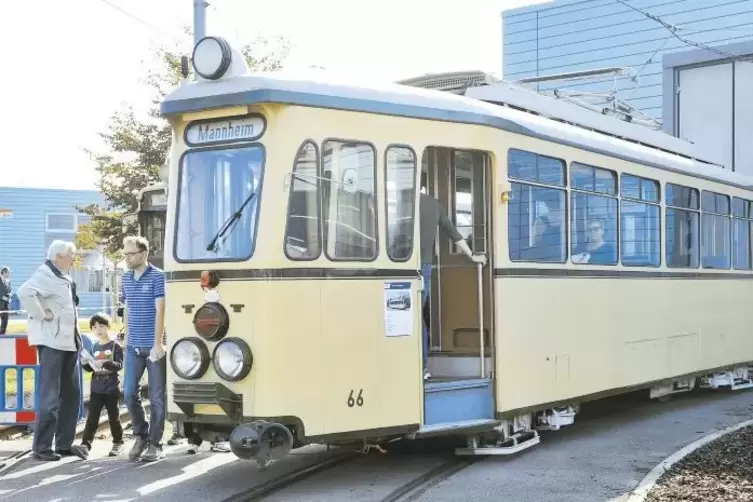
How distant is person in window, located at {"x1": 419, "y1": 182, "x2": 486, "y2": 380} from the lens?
806 cm

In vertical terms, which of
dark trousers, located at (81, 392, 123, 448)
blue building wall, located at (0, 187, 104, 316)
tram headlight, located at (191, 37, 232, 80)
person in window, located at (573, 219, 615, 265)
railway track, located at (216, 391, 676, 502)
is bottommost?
railway track, located at (216, 391, 676, 502)

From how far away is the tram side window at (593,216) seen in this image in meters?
9.55

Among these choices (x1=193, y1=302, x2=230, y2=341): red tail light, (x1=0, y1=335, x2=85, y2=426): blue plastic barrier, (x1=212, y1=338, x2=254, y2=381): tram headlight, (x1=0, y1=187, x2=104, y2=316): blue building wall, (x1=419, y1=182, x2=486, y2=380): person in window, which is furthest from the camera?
(x1=0, y1=187, x2=104, y2=316): blue building wall

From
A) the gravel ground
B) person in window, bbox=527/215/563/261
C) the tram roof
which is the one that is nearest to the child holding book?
the tram roof

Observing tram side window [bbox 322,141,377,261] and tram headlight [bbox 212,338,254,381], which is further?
tram side window [bbox 322,141,377,261]

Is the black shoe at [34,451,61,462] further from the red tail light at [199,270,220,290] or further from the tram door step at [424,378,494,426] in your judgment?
the tram door step at [424,378,494,426]

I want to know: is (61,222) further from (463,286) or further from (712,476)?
(712,476)

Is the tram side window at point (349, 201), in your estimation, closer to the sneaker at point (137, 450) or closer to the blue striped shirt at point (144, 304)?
the blue striped shirt at point (144, 304)

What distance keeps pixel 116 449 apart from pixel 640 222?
556 centimetres

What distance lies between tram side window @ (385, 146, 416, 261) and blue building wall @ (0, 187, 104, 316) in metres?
44.1

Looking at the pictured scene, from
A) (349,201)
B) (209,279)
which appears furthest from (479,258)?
(209,279)

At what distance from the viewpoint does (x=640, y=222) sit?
10719 mm

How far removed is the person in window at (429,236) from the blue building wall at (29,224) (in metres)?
43.7

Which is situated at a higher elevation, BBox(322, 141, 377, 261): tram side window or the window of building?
the window of building
